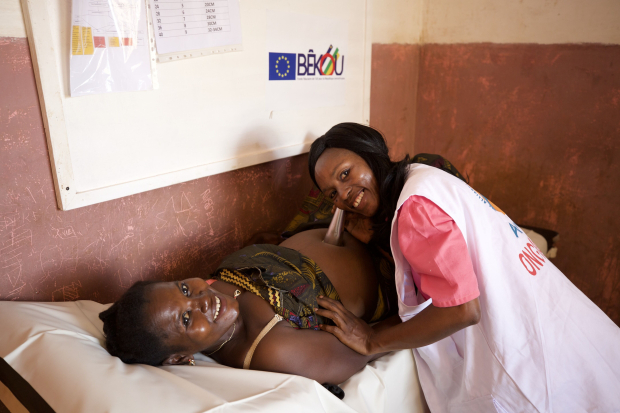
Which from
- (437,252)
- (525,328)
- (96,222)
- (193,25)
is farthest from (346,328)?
(193,25)

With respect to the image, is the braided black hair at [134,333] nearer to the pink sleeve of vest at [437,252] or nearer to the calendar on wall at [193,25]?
the pink sleeve of vest at [437,252]

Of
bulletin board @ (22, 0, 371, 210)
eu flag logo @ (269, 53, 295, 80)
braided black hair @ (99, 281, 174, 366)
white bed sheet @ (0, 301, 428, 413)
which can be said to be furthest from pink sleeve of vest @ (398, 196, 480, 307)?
eu flag logo @ (269, 53, 295, 80)

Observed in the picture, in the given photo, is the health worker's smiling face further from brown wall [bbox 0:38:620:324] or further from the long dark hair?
brown wall [bbox 0:38:620:324]

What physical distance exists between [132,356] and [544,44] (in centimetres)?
251

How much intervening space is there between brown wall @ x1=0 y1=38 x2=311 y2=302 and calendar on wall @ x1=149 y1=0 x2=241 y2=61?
418 mm

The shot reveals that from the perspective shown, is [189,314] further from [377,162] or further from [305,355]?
[377,162]

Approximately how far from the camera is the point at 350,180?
1.53m

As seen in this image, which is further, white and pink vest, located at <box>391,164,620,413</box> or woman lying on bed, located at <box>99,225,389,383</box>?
white and pink vest, located at <box>391,164,620,413</box>

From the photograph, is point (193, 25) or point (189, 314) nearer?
point (189, 314)

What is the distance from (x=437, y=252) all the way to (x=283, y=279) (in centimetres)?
48

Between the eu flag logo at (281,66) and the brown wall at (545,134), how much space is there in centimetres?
128

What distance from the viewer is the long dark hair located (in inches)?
59.6

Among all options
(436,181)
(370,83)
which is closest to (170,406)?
(436,181)

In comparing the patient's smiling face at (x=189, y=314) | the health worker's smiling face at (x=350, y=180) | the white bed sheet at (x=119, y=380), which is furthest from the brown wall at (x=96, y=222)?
the health worker's smiling face at (x=350, y=180)
